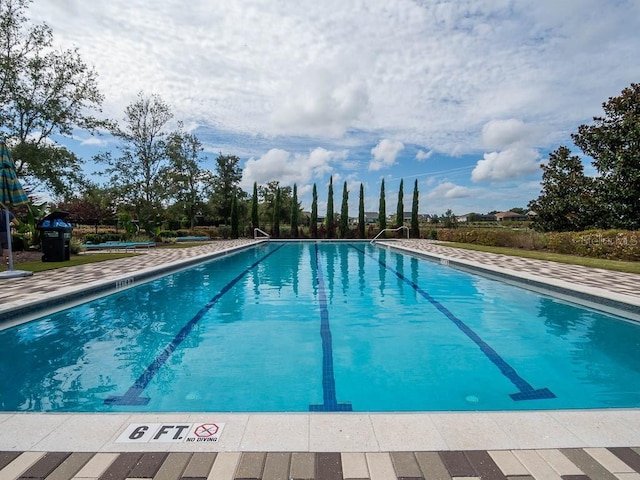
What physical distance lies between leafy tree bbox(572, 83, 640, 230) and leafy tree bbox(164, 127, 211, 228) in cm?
2388

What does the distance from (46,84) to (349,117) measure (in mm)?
14099

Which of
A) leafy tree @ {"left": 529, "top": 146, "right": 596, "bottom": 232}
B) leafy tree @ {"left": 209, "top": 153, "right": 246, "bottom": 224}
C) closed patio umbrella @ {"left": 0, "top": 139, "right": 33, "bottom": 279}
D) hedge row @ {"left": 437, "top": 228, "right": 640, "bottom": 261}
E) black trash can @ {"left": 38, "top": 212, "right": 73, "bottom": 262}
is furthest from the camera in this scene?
leafy tree @ {"left": 209, "top": 153, "right": 246, "bottom": 224}

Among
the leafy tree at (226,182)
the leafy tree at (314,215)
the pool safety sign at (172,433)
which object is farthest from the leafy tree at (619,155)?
the leafy tree at (226,182)

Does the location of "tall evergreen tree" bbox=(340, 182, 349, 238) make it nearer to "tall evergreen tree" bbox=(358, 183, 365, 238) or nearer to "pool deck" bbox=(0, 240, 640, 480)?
"tall evergreen tree" bbox=(358, 183, 365, 238)

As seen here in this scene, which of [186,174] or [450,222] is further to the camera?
[450,222]

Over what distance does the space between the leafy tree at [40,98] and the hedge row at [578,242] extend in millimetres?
20316

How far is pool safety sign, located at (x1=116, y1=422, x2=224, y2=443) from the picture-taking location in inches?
82.0

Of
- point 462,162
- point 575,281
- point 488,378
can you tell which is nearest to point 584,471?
point 488,378

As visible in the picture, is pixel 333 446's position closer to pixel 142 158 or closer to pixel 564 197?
pixel 564 197

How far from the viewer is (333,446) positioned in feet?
6.56

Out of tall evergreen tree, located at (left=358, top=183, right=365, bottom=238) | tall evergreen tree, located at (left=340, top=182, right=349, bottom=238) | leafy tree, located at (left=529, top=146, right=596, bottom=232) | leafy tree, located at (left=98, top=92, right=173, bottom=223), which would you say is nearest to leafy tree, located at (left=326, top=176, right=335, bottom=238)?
tall evergreen tree, located at (left=340, top=182, right=349, bottom=238)

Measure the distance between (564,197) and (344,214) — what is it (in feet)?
57.7

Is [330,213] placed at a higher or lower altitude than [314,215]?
higher

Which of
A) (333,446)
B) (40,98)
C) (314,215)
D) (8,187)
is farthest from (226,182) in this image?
(333,446)
